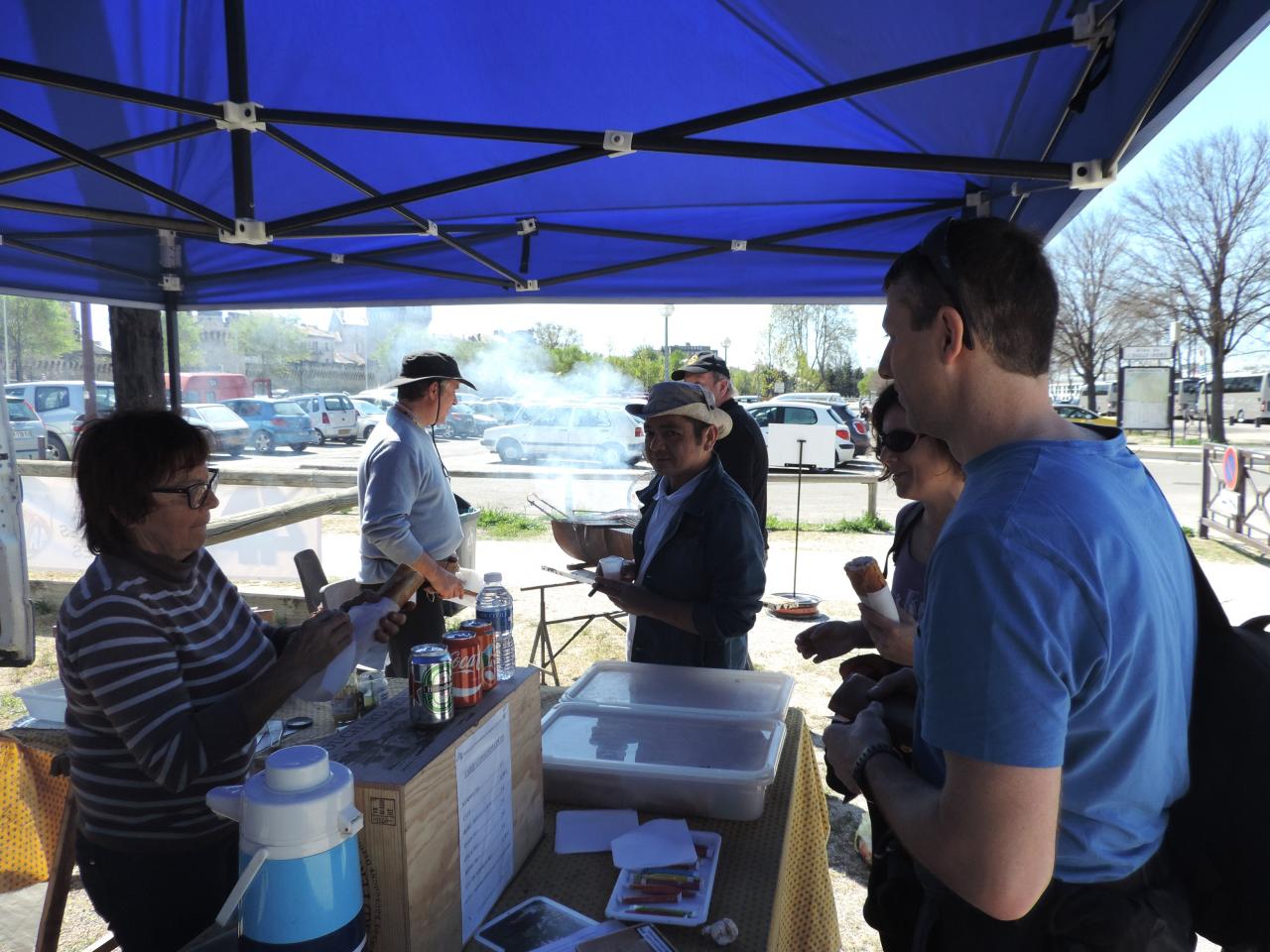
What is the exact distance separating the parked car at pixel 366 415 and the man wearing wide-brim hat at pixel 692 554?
2484 cm

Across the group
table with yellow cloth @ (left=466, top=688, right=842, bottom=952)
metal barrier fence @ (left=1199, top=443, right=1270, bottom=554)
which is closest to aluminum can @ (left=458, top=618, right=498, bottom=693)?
table with yellow cloth @ (left=466, top=688, right=842, bottom=952)

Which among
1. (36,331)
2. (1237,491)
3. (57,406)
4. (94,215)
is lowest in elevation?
(1237,491)

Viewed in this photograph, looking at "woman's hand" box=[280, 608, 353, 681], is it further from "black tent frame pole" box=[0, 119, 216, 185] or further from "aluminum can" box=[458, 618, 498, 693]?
"black tent frame pole" box=[0, 119, 216, 185]

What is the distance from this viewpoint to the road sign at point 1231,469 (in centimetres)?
910

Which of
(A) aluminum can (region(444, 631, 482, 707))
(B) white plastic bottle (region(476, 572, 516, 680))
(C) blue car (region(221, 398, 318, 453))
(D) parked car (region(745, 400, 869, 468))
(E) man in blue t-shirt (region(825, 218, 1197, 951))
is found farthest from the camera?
(C) blue car (region(221, 398, 318, 453))

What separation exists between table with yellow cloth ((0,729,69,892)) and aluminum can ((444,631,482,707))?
5.83 ft

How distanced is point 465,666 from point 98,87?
204 centimetres

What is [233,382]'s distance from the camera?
26969mm

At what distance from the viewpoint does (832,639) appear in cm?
212

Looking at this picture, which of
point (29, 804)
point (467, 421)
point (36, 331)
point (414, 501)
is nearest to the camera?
point (29, 804)

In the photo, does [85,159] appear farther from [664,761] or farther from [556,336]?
[556,336]

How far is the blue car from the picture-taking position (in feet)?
78.0

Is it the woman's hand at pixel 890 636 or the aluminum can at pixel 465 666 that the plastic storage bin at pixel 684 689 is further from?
the aluminum can at pixel 465 666

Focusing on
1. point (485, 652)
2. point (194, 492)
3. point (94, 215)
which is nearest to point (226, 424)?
point (94, 215)
